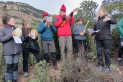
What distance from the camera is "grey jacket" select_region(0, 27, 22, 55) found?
5543mm

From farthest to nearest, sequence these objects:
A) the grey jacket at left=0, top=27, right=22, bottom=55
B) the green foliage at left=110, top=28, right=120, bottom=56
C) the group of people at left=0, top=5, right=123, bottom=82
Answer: the green foliage at left=110, top=28, right=120, bottom=56, the group of people at left=0, top=5, right=123, bottom=82, the grey jacket at left=0, top=27, right=22, bottom=55

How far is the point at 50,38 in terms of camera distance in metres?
6.58

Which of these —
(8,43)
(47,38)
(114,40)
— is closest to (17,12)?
(114,40)

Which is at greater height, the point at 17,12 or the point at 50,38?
the point at 17,12

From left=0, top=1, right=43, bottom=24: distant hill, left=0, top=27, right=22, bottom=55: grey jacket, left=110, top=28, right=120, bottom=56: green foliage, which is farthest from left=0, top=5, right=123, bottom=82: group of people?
left=110, top=28, right=120, bottom=56: green foliage

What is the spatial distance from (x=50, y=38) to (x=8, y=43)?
1.41 metres

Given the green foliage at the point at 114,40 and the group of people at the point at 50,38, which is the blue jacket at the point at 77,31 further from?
the green foliage at the point at 114,40

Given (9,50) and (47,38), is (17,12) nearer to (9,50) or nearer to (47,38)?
(47,38)

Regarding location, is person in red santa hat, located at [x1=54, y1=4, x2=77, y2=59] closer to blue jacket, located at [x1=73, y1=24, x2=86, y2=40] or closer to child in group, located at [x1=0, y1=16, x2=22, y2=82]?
blue jacket, located at [x1=73, y1=24, x2=86, y2=40]

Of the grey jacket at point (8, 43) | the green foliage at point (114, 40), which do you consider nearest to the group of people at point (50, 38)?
the grey jacket at point (8, 43)

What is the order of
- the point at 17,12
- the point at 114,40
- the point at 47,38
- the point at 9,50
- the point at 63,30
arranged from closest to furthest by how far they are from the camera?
1. the point at 9,50
2. the point at 47,38
3. the point at 63,30
4. the point at 114,40
5. the point at 17,12

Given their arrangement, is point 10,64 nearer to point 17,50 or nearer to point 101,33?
point 17,50

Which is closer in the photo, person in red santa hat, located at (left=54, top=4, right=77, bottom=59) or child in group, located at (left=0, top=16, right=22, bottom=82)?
child in group, located at (left=0, top=16, right=22, bottom=82)

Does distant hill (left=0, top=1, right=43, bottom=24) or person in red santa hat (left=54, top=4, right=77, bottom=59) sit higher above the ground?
distant hill (left=0, top=1, right=43, bottom=24)
